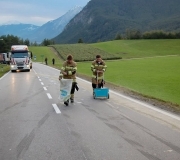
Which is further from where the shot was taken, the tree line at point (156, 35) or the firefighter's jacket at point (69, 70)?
the tree line at point (156, 35)

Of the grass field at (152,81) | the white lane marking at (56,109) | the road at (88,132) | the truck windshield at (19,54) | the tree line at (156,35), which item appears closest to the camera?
the road at (88,132)

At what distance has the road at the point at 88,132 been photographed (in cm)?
574

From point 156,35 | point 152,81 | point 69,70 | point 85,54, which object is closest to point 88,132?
point 69,70

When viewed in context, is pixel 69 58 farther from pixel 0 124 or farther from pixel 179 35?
pixel 179 35

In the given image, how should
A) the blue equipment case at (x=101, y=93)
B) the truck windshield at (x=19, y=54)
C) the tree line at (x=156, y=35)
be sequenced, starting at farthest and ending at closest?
the tree line at (x=156, y=35), the truck windshield at (x=19, y=54), the blue equipment case at (x=101, y=93)

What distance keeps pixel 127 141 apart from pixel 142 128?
4.20ft

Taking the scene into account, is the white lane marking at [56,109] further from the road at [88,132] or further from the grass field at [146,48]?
the grass field at [146,48]

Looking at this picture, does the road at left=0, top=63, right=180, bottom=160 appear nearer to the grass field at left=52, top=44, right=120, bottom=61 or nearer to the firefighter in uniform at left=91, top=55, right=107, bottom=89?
the firefighter in uniform at left=91, top=55, right=107, bottom=89

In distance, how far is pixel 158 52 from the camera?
108250 mm

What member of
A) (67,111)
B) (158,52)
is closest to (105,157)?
(67,111)

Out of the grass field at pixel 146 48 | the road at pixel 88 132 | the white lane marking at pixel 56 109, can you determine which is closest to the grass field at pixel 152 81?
the road at pixel 88 132

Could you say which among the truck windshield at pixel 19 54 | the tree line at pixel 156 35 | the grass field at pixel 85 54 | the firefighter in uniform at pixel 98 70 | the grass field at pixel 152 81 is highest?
the tree line at pixel 156 35

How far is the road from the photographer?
226 inches

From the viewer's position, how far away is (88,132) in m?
7.37
